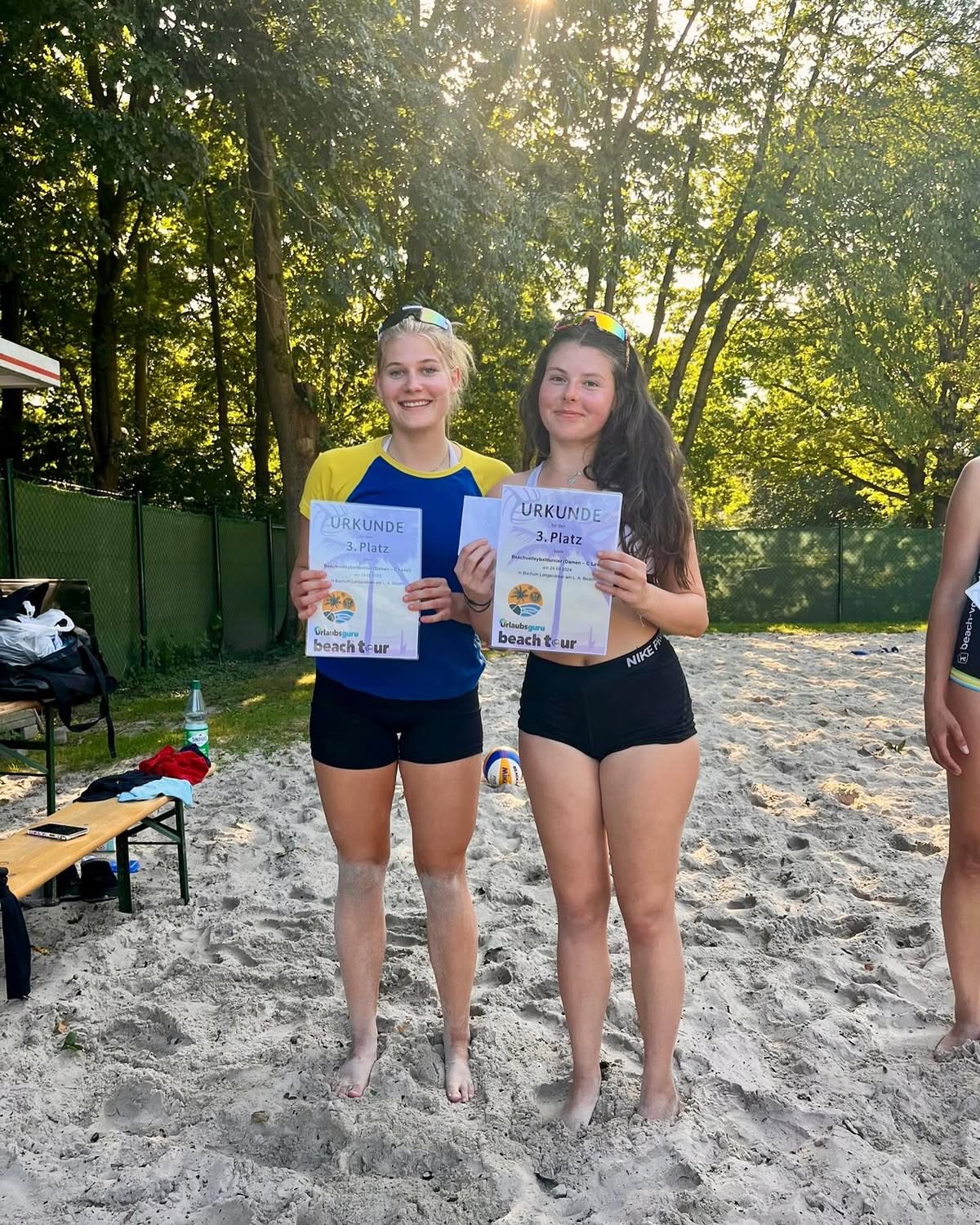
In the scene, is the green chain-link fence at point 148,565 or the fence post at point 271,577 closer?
the green chain-link fence at point 148,565

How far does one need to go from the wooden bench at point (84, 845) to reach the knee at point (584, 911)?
1.84 metres

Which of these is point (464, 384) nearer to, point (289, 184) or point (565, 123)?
point (289, 184)

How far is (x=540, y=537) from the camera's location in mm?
2346

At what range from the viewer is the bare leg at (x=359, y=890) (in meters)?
2.67

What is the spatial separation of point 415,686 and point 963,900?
1.81m

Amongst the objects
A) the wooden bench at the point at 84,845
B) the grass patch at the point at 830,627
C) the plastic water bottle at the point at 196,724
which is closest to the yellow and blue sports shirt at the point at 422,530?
the wooden bench at the point at 84,845

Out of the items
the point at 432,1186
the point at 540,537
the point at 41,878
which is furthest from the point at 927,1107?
the point at 41,878

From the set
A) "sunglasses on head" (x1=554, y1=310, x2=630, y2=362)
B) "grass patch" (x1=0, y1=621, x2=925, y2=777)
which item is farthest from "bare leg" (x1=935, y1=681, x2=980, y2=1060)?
"grass patch" (x1=0, y1=621, x2=925, y2=777)

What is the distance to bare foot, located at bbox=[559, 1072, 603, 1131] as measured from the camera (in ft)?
8.38

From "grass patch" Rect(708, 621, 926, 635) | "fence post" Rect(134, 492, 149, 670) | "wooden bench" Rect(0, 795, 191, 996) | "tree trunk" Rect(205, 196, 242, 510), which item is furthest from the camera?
"tree trunk" Rect(205, 196, 242, 510)

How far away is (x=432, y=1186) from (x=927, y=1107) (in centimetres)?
140

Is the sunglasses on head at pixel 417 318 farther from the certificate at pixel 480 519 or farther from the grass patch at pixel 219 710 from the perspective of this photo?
the grass patch at pixel 219 710

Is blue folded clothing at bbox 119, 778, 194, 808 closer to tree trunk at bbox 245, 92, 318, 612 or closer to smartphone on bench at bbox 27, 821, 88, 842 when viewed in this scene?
smartphone on bench at bbox 27, 821, 88, 842

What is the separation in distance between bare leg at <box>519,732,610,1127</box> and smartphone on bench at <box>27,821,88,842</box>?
6.97ft
